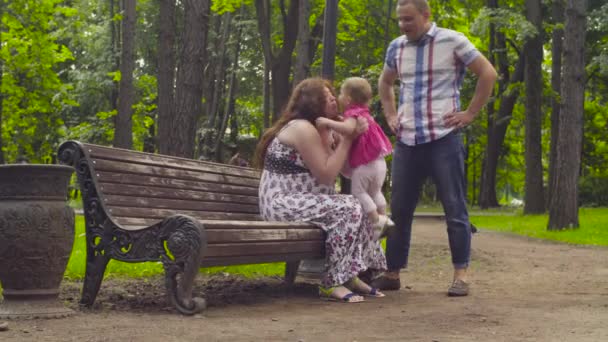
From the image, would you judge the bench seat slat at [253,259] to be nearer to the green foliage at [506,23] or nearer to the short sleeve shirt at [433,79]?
the short sleeve shirt at [433,79]

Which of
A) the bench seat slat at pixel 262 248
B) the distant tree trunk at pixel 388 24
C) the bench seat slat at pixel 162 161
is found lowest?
the bench seat slat at pixel 262 248

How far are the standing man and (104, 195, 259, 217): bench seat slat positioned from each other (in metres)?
1.28

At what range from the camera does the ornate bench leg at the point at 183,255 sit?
20.1 ft

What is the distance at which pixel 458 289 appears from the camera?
7.86 meters

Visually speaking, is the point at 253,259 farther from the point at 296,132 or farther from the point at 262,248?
the point at 296,132

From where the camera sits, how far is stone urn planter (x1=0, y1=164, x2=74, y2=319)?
6.08 m

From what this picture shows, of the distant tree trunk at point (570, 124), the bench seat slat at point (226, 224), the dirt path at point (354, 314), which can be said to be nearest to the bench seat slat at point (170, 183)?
the bench seat slat at point (226, 224)

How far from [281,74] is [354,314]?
1744 cm

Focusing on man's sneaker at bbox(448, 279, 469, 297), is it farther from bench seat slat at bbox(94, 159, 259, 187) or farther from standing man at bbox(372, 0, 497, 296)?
bench seat slat at bbox(94, 159, 259, 187)

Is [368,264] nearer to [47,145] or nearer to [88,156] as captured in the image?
[88,156]

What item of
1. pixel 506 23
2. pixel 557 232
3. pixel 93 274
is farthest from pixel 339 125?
pixel 506 23

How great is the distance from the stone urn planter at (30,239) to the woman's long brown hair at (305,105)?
1.97 metres

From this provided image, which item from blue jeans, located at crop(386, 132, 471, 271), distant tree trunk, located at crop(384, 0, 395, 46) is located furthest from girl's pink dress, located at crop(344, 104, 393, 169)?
distant tree trunk, located at crop(384, 0, 395, 46)

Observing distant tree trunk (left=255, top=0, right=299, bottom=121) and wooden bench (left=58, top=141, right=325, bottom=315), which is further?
distant tree trunk (left=255, top=0, right=299, bottom=121)
